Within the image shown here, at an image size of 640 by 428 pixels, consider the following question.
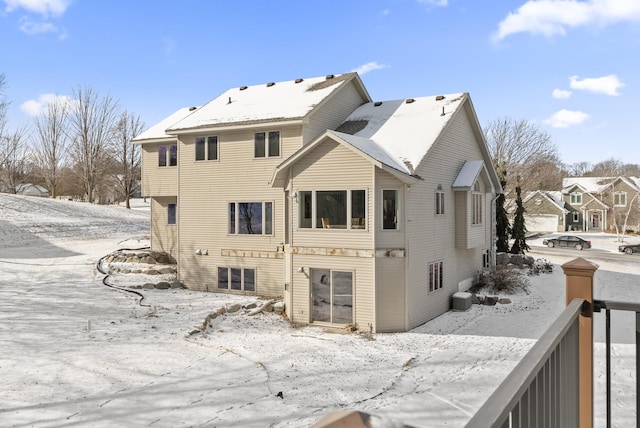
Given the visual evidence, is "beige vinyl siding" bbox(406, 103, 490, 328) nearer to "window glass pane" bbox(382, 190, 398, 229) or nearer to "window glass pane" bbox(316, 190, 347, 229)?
"window glass pane" bbox(382, 190, 398, 229)

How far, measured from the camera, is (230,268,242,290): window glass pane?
70.8ft

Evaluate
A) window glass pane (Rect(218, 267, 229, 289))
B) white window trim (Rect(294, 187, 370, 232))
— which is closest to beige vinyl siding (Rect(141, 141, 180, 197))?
window glass pane (Rect(218, 267, 229, 289))

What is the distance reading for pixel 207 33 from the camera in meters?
19.3

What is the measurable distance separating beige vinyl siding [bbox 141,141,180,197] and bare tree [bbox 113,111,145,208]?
27.3 m

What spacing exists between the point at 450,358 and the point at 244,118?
14.2 metres

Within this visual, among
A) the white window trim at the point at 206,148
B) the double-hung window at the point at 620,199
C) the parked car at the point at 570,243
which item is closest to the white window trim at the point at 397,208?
the white window trim at the point at 206,148

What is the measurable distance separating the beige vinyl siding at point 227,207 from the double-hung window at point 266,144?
0.20 m

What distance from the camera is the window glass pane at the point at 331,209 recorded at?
16.6 m

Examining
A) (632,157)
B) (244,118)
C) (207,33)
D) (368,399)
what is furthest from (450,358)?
(632,157)

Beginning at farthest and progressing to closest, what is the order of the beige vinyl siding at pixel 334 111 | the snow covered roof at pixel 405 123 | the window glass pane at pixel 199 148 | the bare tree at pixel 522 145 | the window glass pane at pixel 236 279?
the bare tree at pixel 522 145, the window glass pane at pixel 199 148, the window glass pane at pixel 236 279, the beige vinyl siding at pixel 334 111, the snow covered roof at pixel 405 123

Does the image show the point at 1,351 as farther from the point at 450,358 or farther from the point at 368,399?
the point at 450,358

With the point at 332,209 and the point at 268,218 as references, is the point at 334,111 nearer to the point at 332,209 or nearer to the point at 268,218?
the point at 268,218

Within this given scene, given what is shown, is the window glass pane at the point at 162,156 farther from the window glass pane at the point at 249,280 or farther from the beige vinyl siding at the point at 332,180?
the beige vinyl siding at the point at 332,180

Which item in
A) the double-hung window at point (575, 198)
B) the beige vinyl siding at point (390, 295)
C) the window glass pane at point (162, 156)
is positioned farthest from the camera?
the double-hung window at point (575, 198)
